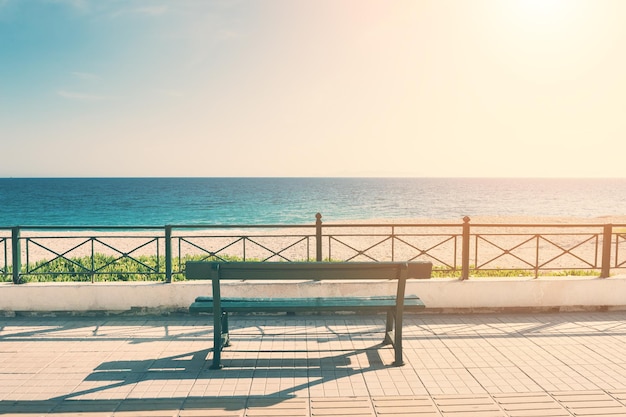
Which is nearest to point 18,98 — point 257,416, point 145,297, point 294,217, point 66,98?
point 66,98

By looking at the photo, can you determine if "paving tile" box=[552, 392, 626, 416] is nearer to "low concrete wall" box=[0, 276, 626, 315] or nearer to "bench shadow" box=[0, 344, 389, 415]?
"bench shadow" box=[0, 344, 389, 415]

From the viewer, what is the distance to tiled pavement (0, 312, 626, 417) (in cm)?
384

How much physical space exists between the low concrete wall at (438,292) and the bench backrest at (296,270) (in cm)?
210

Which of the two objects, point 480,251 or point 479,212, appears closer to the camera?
point 480,251

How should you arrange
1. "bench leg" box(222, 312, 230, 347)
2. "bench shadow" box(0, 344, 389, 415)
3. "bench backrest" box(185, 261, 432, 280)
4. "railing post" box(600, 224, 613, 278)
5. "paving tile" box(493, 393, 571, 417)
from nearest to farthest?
"paving tile" box(493, 393, 571, 417)
"bench shadow" box(0, 344, 389, 415)
"bench backrest" box(185, 261, 432, 280)
"bench leg" box(222, 312, 230, 347)
"railing post" box(600, 224, 613, 278)

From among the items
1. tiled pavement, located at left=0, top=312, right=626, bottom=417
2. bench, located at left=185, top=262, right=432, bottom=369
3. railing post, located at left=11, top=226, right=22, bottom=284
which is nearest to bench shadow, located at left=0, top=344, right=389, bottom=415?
tiled pavement, located at left=0, top=312, right=626, bottom=417

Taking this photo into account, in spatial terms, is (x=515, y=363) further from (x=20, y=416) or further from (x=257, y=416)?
(x=20, y=416)

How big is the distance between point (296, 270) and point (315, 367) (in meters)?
0.99

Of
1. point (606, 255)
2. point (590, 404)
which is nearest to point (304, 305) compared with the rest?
point (590, 404)

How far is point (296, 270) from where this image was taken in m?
4.67

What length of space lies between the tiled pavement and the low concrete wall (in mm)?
225

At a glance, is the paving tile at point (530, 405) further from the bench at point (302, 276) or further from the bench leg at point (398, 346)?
the bench at point (302, 276)

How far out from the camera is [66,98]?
58.0 meters

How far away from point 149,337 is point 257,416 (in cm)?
254
